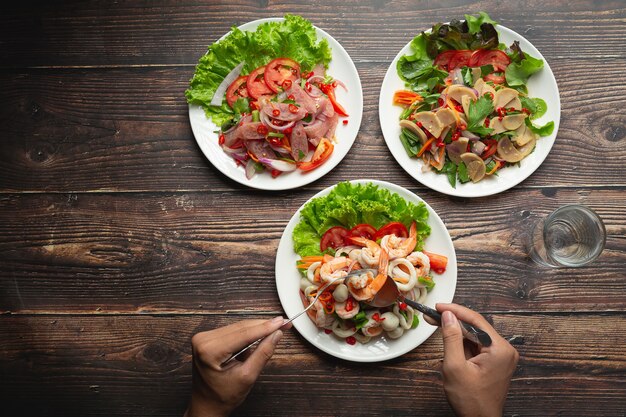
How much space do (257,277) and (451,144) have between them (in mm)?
1281

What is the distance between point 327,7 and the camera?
3064mm

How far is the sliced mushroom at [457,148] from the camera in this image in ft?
9.10

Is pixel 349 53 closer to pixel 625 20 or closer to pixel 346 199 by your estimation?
pixel 346 199

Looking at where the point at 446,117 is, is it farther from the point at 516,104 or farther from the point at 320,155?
the point at 320,155

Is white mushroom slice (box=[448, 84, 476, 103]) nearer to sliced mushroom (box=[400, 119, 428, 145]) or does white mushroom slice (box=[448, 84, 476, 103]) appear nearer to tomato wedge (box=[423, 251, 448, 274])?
sliced mushroom (box=[400, 119, 428, 145])

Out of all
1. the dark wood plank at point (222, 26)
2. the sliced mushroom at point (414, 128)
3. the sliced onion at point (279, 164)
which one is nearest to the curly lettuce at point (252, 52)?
the dark wood plank at point (222, 26)

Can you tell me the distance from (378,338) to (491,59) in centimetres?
162

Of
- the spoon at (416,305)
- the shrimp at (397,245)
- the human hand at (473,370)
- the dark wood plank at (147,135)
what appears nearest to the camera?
the human hand at (473,370)

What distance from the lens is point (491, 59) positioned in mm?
2883

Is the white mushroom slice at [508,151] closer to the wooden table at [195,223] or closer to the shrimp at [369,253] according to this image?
the wooden table at [195,223]

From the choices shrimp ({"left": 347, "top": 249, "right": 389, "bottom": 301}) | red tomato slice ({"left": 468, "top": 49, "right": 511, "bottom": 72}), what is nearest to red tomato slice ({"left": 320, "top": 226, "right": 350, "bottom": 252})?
shrimp ({"left": 347, "top": 249, "right": 389, "bottom": 301})

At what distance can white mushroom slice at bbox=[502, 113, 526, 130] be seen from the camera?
2.78 m

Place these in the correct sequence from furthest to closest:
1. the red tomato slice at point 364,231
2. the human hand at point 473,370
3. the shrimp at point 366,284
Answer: the red tomato slice at point 364,231, the shrimp at point 366,284, the human hand at point 473,370

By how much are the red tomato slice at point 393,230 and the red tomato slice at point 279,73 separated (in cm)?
95
